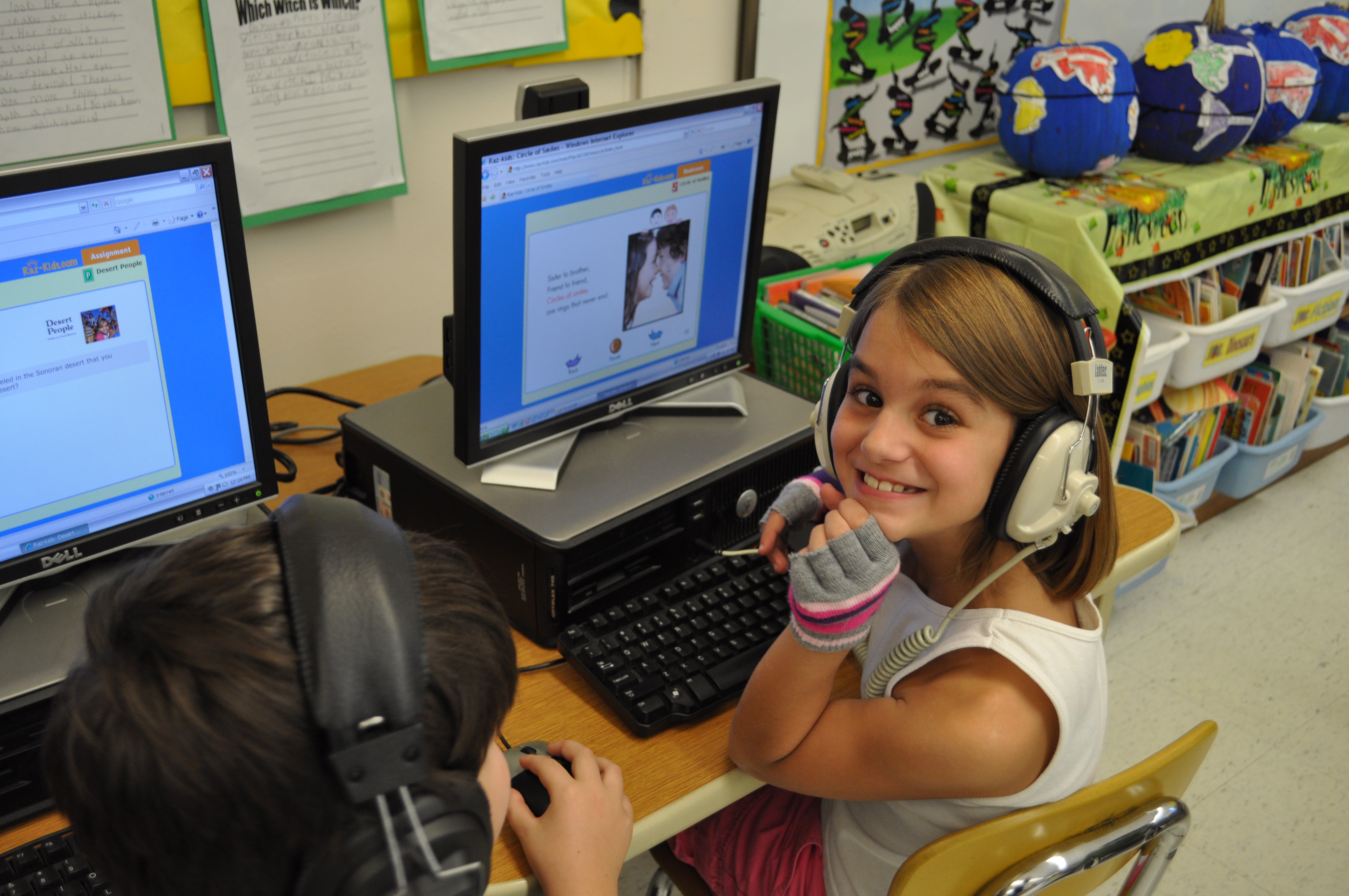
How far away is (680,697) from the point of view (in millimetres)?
912

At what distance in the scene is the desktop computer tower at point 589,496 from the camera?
99 cm

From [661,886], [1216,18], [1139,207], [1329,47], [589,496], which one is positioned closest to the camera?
[589,496]

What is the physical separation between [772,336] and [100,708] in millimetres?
1158

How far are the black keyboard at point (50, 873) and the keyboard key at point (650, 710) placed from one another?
0.41m

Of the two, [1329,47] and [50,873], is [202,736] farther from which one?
[1329,47]

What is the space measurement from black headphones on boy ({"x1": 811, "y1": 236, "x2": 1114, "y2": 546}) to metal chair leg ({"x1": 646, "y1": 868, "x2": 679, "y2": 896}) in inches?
22.8

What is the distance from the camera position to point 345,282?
5.17ft

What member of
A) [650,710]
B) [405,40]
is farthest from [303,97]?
[650,710]

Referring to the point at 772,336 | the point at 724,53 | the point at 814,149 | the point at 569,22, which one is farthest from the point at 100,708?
the point at 814,149

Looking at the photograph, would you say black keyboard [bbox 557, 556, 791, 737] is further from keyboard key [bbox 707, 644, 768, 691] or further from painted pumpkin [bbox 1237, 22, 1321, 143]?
painted pumpkin [bbox 1237, 22, 1321, 143]

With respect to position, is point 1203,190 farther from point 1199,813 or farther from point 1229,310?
point 1199,813

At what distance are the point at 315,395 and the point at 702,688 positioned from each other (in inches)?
31.5

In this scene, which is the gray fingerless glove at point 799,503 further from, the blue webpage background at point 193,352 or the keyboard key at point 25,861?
the keyboard key at point 25,861

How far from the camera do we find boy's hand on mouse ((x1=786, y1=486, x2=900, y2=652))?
776 mm
